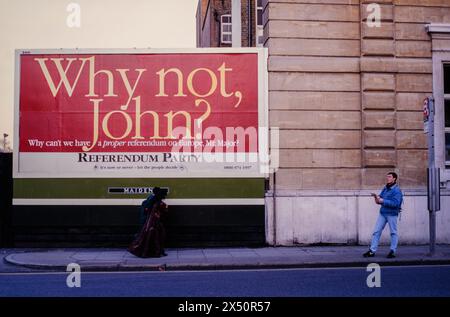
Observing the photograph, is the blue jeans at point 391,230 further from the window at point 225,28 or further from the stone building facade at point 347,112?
the window at point 225,28

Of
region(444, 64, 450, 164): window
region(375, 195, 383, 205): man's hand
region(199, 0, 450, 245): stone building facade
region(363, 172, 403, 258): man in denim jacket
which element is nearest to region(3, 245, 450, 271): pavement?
region(363, 172, 403, 258): man in denim jacket

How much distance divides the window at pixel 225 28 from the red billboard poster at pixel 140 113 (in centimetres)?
2745

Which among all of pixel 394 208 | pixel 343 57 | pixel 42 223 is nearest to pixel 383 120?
pixel 343 57

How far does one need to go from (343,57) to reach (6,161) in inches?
358

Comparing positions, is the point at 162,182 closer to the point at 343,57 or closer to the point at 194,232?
the point at 194,232

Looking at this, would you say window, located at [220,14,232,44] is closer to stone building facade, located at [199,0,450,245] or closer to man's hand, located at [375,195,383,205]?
stone building facade, located at [199,0,450,245]

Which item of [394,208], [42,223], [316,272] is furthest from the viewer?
[42,223]

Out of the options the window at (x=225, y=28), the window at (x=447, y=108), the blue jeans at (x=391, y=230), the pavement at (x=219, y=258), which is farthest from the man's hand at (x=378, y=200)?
the window at (x=225, y=28)

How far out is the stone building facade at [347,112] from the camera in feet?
45.7

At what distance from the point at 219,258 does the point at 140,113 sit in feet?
14.5

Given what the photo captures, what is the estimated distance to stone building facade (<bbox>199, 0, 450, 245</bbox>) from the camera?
13930 millimetres

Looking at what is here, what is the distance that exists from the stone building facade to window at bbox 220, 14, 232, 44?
2698 centimetres

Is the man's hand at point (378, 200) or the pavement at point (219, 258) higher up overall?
the man's hand at point (378, 200)

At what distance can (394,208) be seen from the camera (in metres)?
11.8
